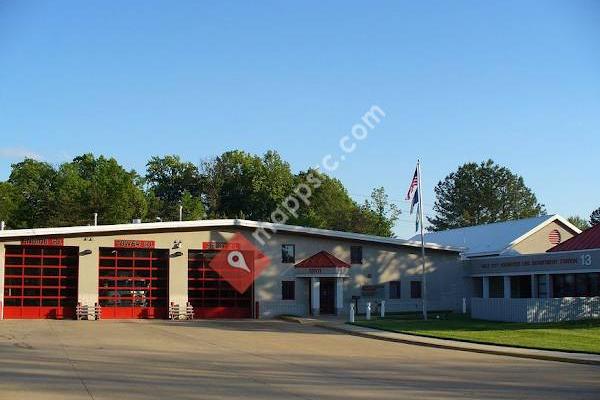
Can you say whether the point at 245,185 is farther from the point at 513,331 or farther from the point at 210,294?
the point at 513,331

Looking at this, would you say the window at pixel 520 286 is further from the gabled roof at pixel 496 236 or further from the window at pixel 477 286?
the gabled roof at pixel 496 236

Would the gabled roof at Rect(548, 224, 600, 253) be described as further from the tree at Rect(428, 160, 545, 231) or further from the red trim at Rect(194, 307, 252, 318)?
the tree at Rect(428, 160, 545, 231)

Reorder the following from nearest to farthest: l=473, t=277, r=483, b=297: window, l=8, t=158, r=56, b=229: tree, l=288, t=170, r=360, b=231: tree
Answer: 1. l=473, t=277, r=483, b=297: window
2. l=8, t=158, r=56, b=229: tree
3. l=288, t=170, r=360, b=231: tree

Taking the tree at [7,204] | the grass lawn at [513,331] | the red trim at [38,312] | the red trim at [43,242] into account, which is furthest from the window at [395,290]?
the tree at [7,204]

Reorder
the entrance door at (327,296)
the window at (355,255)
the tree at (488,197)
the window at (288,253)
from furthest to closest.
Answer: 1. the tree at (488,197)
2. the window at (355,255)
3. the entrance door at (327,296)
4. the window at (288,253)

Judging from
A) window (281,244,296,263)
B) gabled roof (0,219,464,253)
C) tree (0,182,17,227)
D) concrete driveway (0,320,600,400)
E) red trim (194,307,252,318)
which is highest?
tree (0,182,17,227)

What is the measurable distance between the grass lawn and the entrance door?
8.76 meters

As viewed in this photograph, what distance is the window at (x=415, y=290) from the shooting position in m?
48.3

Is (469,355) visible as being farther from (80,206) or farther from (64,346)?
(80,206)

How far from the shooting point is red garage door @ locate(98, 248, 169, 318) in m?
41.9

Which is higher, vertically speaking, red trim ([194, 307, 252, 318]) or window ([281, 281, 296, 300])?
window ([281, 281, 296, 300])

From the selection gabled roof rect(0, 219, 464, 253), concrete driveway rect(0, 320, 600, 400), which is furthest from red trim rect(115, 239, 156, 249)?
concrete driveway rect(0, 320, 600, 400)

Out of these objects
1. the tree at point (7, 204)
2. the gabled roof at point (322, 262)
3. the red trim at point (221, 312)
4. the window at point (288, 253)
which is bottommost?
the red trim at point (221, 312)

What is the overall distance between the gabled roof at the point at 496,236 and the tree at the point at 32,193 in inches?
1663
